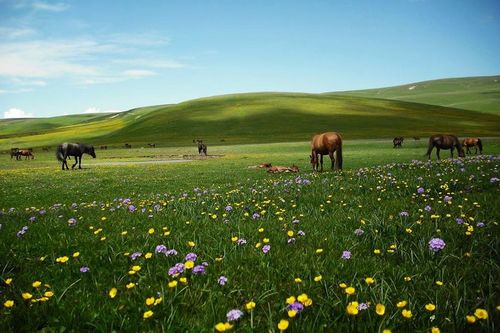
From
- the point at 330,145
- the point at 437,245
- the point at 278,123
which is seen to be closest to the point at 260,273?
the point at 437,245

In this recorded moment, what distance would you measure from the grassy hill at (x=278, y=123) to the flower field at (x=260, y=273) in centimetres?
8069

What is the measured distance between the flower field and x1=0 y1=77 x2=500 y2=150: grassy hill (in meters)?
80.7

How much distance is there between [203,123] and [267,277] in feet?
371

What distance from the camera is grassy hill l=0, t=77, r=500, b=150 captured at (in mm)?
95500

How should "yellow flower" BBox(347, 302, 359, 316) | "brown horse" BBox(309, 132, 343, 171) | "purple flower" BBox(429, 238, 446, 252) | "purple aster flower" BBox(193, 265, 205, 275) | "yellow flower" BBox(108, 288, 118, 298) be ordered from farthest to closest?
"brown horse" BBox(309, 132, 343, 171) < "purple flower" BBox(429, 238, 446, 252) < "purple aster flower" BBox(193, 265, 205, 275) < "yellow flower" BBox(108, 288, 118, 298) < "yellow flower" BBox(347, 302, 359, 316)

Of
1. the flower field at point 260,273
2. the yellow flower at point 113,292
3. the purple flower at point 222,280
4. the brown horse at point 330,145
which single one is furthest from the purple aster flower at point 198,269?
the brown horse at point 330,145

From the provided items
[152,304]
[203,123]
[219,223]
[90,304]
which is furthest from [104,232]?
[203,123]

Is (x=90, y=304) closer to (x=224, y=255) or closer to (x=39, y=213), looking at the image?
(x=224, y=255)

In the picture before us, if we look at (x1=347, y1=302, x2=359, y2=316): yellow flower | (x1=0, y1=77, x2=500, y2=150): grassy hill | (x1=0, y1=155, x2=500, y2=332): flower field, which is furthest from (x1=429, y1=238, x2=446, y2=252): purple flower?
(x1=0, y1=77, x2=500, y2=150): grassy hill

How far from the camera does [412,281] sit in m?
3.60

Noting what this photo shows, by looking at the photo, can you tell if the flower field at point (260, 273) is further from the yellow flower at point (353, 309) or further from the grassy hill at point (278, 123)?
the grassy hill at point (278, 123)

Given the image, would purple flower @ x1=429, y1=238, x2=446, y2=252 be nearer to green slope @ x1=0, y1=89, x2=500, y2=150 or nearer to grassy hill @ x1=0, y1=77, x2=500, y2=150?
grassy hill @ x1=0, y1=77, x2=500, y2=150

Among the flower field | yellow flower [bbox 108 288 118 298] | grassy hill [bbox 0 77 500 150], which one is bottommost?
the flower field

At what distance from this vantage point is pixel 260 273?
153 inches
